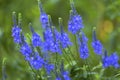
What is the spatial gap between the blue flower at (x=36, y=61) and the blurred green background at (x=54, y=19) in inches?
63.5

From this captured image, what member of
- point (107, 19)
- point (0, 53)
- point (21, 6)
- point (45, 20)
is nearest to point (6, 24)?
point (21, 6)

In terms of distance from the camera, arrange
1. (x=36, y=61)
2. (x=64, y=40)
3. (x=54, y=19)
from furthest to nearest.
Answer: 1. (x=54, y=19)
2. (x=64, y=40)
3. (x=36, y=61)

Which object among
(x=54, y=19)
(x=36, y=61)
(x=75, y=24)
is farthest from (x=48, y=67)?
(x=54, y=19)

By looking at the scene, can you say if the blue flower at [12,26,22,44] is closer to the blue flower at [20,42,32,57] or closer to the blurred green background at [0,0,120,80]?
the blue flower at [20,42,32,57]

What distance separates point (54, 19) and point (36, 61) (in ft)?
11.6

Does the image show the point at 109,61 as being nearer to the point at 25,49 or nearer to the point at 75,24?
the point at 75,24

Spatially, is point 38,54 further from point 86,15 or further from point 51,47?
point 86,15

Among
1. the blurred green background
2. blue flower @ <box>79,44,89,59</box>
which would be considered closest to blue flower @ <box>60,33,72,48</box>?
blue flower @ <box>79,44,89,59</box>

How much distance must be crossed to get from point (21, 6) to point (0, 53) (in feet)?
3.40

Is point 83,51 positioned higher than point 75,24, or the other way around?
point 75,24

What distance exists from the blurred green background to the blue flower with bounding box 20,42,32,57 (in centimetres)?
162

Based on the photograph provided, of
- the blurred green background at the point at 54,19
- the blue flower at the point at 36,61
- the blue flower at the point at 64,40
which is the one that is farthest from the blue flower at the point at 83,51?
the blurred green background at the point at 54,19

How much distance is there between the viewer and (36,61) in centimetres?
284

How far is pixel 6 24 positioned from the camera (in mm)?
5465
